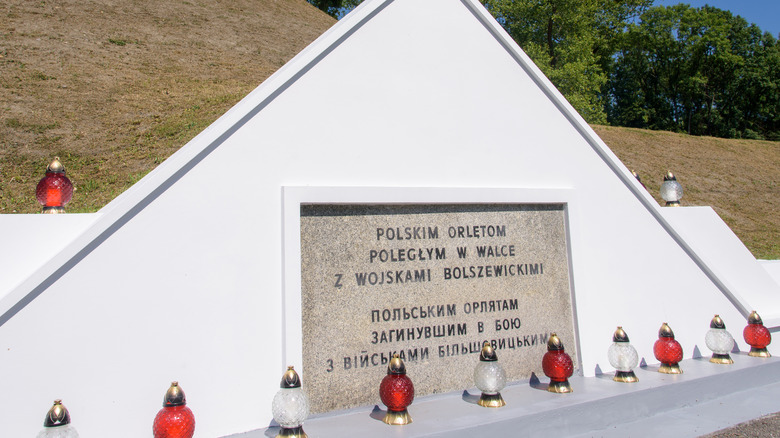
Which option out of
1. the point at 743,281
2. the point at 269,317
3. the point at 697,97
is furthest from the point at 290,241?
the point at 697,97

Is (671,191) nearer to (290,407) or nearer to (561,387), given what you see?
(561,387)

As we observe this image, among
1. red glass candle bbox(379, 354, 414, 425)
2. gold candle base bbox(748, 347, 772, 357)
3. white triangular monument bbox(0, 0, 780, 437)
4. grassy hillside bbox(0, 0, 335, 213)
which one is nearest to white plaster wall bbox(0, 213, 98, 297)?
white triangular monument bbox(0, 0, 780, 437)

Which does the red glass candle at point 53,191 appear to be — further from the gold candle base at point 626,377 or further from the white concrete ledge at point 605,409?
the gold candle base at point 626,377

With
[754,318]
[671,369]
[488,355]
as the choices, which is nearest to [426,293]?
[488,355]

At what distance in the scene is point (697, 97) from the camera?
43938 millimetres

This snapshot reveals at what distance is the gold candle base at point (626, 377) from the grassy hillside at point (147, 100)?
31.7 ft

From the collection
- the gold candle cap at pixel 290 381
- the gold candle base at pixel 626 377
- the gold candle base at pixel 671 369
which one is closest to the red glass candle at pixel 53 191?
the gold candle cap at pixel 290 381

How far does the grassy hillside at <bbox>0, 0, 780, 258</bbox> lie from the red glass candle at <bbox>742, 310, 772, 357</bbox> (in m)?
10.7

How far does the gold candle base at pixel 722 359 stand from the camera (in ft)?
17.3

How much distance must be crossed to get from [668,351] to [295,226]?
3.57 m

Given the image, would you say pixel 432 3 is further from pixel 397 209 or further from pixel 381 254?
pixel 381 254

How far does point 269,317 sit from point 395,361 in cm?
92

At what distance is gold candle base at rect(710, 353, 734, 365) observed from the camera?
17.3ft

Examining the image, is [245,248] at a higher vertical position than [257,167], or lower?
lower
